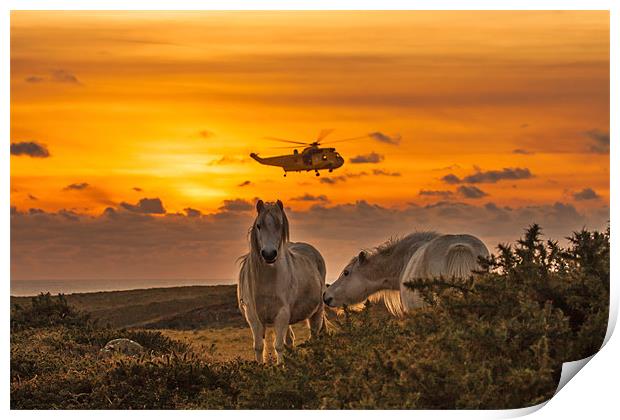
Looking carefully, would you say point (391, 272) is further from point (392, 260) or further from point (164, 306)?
point (164, 306)

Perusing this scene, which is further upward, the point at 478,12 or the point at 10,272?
the point at 478,12

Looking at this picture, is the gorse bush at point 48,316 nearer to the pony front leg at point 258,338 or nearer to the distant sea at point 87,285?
the distant sea at point 87,285

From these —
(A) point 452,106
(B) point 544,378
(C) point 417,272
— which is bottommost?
(B) point 544,378

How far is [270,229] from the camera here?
11.6 metres

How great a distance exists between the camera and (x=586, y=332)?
414 inches

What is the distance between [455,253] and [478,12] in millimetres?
1962

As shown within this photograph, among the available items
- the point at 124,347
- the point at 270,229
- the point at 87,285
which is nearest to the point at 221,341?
the point at 124,347

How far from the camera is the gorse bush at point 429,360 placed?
9.90 m

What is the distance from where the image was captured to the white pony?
11688 millimetres

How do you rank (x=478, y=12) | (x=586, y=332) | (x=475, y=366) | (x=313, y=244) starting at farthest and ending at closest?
(x=313, y=244), (x=478, y=12), (x=586, y=332), (x=475, y=366)

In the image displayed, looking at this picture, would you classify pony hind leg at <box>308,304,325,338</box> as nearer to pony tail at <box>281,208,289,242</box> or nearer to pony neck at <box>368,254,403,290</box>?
pony neck at <box>368,254,403,290</box>

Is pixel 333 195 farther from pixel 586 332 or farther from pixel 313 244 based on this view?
pixel 586 332

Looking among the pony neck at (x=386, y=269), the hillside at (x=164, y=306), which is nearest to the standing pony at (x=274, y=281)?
the pony neck at (x=386, y=269)
